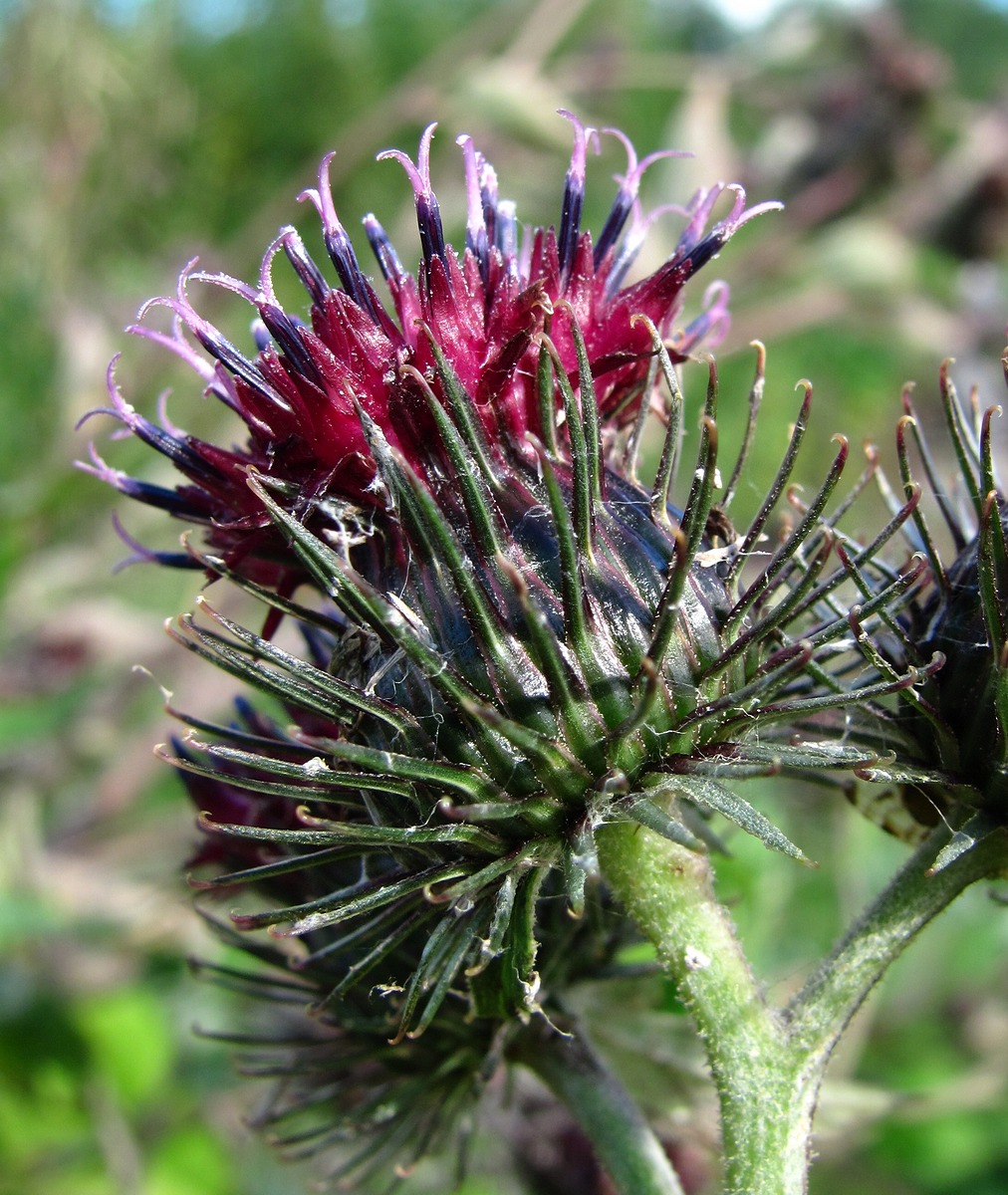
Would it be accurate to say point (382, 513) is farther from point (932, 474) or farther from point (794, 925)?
point (794, 925)

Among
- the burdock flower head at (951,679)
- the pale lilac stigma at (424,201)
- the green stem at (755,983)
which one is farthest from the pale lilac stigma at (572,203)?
the green stem at (755,983)

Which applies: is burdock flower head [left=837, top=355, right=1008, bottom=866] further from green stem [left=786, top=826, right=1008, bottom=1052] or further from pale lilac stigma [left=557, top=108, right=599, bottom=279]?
pale lilac stigma [left=557, top=108, right=599, bottom=279]

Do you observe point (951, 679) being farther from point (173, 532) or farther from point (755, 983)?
point (173, 532)

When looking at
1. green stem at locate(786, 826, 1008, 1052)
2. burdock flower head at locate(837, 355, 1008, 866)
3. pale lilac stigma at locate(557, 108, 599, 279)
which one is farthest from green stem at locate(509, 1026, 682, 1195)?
pale lilac stigma at locate(557, 108, 599, 279)

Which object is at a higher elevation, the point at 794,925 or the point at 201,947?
the point at 201,947

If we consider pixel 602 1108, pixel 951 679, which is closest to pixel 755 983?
pixel 602 1108

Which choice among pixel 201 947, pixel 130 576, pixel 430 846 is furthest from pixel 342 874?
pixel 130 576
